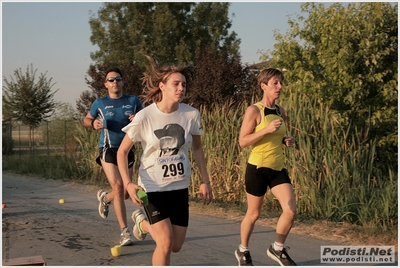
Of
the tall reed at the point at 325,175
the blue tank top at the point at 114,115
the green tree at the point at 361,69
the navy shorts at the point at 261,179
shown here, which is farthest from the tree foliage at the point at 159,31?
the navy shorts at the point at 261,179

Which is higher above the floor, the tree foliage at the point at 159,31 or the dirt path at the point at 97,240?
the tree foliage at the point at 159,31

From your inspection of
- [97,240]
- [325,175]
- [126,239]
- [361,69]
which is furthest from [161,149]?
[361,69]

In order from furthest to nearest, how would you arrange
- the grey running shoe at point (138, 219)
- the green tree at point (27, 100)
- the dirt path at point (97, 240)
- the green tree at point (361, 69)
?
the green tree at point (27, 100) < the green tree at point (361, 69) < the dirt path at point (97, 240) < the grey running shoe at point (138, 219)

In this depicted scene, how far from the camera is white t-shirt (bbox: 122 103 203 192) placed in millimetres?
4738

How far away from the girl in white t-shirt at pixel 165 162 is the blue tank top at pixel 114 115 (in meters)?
2.23

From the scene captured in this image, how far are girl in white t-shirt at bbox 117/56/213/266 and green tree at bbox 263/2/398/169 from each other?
27.4 feet

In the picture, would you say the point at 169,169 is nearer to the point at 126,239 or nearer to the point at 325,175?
the point at 126,239

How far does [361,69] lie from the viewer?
13.7m

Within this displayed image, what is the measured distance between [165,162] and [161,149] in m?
0.12

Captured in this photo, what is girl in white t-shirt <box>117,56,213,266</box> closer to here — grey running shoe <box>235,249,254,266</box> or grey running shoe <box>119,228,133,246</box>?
grey running shoe <box>235,249,254,266</box>

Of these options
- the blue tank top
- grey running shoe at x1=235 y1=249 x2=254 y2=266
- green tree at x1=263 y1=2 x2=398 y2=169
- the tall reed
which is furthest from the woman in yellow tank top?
green tree at x1=263 y1=2 x2=398 y2=169

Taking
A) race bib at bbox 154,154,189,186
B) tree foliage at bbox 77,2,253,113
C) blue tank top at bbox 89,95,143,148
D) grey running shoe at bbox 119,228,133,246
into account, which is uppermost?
tree foliage at bbox 77,2,253,113

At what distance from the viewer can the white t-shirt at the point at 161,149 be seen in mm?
4738

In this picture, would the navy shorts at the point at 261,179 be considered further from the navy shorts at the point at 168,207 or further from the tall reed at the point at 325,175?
the tall reed at the point at 325,175
